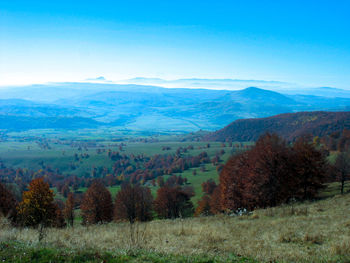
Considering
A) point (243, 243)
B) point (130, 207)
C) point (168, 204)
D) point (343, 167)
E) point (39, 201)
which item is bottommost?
point (168, 204)

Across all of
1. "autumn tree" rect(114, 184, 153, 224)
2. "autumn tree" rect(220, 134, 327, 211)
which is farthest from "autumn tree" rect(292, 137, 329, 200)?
"autumn tree" rect(114, 184, 153, 224)

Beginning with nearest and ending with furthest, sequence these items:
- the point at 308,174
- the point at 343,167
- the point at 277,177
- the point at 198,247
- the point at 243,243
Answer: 1. the point at 198,247
2. the point at 243,243
3. the point at 277,177
4. the point at 308,174
5. the point at 343,167

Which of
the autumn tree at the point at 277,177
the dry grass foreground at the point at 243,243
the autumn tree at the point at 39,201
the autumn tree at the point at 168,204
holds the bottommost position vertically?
the autumn tree at the point at 168,204

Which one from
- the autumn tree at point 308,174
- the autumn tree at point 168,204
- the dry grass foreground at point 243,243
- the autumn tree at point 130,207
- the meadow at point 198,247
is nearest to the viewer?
the meadow at point 198,247

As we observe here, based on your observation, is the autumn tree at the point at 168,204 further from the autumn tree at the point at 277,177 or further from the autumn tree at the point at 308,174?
the autumn tree at the point at 308,174

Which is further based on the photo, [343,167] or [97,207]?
[97,207]

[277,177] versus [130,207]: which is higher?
[277,177]

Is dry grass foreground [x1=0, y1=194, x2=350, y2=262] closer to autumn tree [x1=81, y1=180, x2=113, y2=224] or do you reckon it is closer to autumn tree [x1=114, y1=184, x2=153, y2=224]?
autumn tree [x1=114, y1=184, x2=153, y2=224]

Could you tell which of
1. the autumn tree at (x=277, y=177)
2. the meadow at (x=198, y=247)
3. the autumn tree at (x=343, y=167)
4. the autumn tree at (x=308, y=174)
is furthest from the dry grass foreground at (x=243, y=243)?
the autumn tree at (x=343, y=167)

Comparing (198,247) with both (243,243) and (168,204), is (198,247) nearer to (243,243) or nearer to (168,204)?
(243,243)

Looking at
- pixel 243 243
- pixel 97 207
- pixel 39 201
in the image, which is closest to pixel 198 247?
pixel 243 243

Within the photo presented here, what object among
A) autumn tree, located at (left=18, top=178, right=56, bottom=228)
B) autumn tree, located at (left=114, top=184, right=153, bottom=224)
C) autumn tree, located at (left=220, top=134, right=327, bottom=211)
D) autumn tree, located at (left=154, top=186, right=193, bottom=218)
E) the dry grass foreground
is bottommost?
autumn tree, located at (left=154, top=186, right=193, bottom=218)

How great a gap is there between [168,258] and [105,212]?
40.0 m

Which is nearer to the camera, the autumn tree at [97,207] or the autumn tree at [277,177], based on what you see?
the autumn tree at [277,177]
